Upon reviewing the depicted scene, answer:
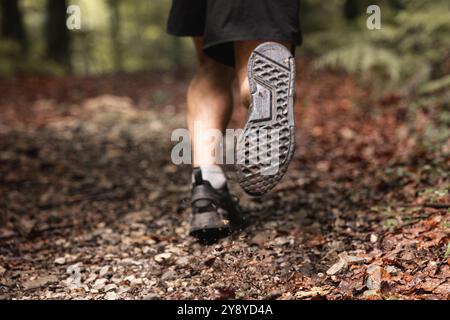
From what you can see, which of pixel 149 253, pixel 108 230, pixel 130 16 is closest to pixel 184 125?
pixel 108 230

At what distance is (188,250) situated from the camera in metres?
2.02

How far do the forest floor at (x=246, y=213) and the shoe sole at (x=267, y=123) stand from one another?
12.7 inches

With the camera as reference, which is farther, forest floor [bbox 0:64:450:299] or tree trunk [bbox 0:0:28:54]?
tree trunk [bbox 0:0:28:54]

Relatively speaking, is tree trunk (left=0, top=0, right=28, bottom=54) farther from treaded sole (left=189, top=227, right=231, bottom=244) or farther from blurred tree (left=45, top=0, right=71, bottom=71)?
treaded sole (left=189, top=227, right=231, bottom=244)

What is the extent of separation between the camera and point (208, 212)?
2.01 metres

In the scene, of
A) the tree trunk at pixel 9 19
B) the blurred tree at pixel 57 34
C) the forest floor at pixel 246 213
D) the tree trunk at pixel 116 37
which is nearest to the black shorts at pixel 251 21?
the forest floor at pixel 246 213

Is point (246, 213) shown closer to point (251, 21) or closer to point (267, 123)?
point (267, 123)

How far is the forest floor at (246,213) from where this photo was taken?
1666 mm

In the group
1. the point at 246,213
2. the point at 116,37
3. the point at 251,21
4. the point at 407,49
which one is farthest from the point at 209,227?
the point at 116,37

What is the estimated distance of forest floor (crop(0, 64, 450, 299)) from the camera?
65.6 inches

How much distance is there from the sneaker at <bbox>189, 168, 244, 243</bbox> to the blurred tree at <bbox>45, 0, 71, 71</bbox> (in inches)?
429

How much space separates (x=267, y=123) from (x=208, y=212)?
0.47 meters

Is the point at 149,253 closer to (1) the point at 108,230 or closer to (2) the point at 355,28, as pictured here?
(1) the point at 108,230

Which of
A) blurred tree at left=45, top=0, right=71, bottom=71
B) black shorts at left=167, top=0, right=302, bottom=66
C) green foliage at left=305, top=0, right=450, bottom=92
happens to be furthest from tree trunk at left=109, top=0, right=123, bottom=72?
black shorts at left=167, top=0, right=302, bottom=66
